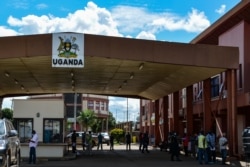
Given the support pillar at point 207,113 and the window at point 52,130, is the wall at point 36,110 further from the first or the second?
the support pillar at point 207,113

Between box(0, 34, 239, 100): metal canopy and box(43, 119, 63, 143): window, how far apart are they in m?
3.47

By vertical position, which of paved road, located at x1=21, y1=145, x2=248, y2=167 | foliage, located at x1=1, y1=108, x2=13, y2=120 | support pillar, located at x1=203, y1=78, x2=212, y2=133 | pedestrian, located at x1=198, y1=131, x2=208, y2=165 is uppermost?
foliage, located at x1=1, y1=108, x2=13, y2=120

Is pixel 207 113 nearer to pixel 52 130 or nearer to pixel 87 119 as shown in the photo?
pixel 52 130

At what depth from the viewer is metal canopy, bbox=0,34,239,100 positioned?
2700 centimetres

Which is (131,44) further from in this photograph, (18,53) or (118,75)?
(118,75)

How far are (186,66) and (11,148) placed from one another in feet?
44.1

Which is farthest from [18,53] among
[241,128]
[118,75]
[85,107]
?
[85,107]

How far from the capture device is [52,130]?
34000 mm

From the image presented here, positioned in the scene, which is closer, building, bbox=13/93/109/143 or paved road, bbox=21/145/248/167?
paved road, bbox=21/145/248/167

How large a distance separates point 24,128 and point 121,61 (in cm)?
899

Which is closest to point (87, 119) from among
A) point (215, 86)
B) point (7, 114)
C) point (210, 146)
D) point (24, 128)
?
point (7, 114)

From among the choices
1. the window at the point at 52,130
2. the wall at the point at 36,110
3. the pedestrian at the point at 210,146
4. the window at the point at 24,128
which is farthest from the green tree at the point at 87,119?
the pedestrian at the point at 210,146

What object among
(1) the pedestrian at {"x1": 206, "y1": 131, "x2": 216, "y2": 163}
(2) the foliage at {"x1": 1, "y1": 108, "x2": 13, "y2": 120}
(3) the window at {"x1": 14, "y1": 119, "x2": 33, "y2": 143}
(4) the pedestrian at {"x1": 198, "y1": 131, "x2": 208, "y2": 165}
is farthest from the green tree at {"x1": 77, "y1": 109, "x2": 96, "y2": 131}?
(4) the pedestrian at {"x1": 198, "y1": 131, "x2": 208, "y2": 165}

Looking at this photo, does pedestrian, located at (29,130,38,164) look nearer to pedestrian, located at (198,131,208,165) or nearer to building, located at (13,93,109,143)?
building, located at (13,93,109,143)
